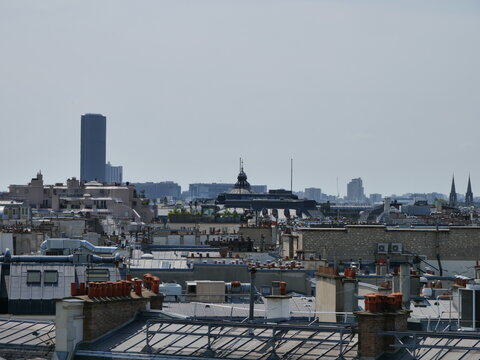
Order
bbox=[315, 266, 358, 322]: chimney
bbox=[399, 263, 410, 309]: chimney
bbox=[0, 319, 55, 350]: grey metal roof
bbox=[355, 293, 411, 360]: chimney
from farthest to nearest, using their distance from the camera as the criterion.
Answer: bbox=[399, 263, 410, 309]: chimney, bbox=[315, 266, 358, 322]: chimney, bbox=[0, 319, 55, 350]: grey metal roof, bbox=[355, 293, 411, 360]: chimney

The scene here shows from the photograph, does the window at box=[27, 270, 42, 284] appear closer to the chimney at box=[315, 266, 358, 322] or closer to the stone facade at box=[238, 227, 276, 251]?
the chimney at box=[315, 266, 358, 322]

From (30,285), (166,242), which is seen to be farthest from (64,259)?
(166,242)

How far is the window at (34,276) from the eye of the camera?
41.8 meters

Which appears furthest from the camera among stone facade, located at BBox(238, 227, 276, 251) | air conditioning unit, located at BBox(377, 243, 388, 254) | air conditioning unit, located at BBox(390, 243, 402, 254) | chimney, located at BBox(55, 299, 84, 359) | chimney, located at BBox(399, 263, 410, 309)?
stone facade, located at BBox(238, 227, 276, 251)

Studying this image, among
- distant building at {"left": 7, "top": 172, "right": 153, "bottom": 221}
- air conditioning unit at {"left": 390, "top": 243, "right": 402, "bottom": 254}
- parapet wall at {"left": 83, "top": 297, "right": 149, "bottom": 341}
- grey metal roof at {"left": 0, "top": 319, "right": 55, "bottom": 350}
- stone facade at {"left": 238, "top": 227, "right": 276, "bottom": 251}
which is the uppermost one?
distant building at {"left": 7, "top": 172, "right": 153, "bottom": 221}

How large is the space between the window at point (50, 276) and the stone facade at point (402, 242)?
34.4 metres

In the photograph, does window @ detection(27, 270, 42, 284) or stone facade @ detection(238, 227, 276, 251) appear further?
stone facade @ detection(238, 227, 276, 251)

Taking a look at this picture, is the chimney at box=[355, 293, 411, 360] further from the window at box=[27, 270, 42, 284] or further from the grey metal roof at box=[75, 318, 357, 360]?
the window at box=[27, 270, 42, 284]

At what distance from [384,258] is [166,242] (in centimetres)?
2392

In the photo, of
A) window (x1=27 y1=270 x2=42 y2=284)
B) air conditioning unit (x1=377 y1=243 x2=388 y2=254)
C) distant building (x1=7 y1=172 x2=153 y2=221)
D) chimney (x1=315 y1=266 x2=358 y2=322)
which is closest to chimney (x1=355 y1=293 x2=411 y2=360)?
chimney (x1=315 y1=266 x2=358 y2=322)

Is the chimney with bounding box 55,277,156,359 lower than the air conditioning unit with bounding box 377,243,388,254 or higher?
lower

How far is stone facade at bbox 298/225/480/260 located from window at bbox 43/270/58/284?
34404 mm

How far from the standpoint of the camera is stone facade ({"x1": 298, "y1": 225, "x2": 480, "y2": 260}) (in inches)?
3012

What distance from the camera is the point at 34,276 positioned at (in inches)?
1658
